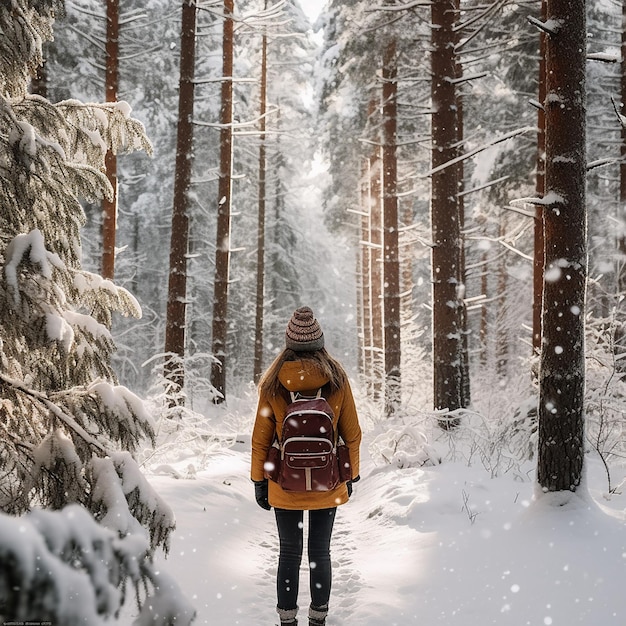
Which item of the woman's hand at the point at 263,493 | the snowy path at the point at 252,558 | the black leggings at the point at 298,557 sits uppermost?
the woman's hand at the point at 263,493

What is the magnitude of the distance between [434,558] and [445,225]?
5.89 m

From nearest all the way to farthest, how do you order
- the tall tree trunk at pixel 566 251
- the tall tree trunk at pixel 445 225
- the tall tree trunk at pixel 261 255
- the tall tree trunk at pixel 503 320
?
the tall tree trunk at pixel 566 251, the tall tree trunk at pixel 445 225, the tall tree trunk at pixel 261 255, the tall tree trunk at pixel 503 320

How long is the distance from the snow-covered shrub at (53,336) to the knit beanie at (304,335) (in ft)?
3.42

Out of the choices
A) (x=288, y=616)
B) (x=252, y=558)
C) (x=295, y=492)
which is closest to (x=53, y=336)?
(x=295, y=492)

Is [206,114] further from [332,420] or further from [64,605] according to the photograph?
[64,605]

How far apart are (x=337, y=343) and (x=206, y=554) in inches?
1507

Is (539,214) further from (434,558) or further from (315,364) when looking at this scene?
(315,364)

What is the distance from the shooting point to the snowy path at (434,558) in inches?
150

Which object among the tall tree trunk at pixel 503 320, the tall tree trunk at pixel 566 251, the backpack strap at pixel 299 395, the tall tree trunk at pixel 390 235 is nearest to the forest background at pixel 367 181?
the tall tree trunk at pixel 390 235

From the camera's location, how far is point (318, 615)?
3594 mm

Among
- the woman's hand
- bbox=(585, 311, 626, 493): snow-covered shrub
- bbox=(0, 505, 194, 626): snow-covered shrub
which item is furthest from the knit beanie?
bbox=(585, 311, 626, 493): snow-covered shrub

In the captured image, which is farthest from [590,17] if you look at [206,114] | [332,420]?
[332,420]

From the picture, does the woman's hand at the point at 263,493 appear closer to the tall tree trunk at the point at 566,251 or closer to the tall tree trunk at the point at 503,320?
the tall tree trunk at the point at 566,251

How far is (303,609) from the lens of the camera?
4.25m
